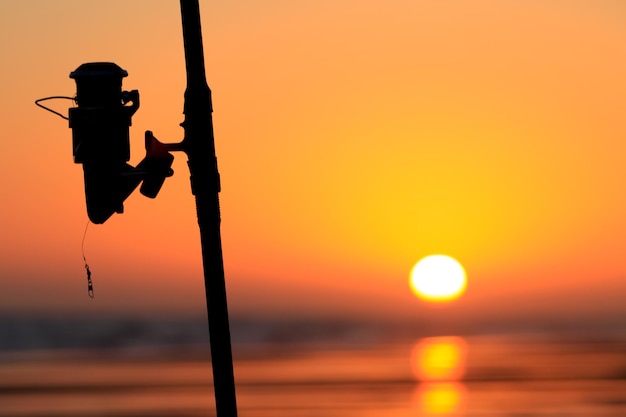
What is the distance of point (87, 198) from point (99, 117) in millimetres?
469

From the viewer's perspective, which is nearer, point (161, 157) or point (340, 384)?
point (161, 157)

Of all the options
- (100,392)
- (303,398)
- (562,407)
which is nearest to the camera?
(562,407)

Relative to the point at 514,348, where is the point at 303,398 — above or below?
below

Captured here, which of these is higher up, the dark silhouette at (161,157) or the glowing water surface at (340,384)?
the glowing water surface at (340,384)

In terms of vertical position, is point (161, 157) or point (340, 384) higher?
point (340, 384)

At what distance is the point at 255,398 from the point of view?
140 ft

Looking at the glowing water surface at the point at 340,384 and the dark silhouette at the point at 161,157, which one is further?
the glowing water surface at the point at 340,384

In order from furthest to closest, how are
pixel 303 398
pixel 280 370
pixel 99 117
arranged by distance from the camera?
1. pixel 280 370
2. pixel 303 398
3. pixel 99 117

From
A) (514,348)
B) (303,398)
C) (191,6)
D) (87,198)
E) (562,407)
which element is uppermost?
(514,348)

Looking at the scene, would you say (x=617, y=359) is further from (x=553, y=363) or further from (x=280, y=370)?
(x=280, y=370)

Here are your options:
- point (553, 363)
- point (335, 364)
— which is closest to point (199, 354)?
point (335, 364)

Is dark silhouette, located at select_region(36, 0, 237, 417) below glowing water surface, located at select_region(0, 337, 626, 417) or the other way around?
below

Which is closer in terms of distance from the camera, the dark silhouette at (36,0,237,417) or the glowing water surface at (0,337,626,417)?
A: the dark silhouette at (36,0,237,417)

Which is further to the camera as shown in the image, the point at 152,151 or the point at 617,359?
the point at 617,359
